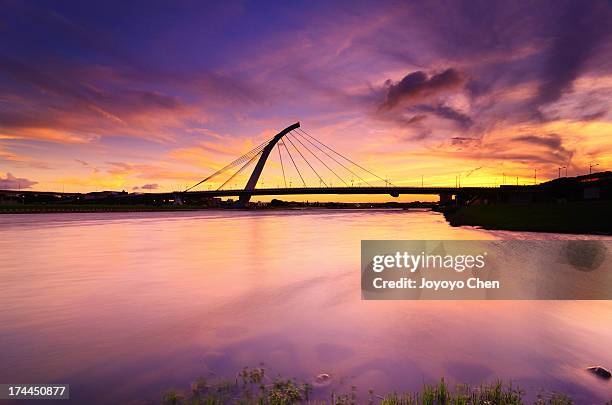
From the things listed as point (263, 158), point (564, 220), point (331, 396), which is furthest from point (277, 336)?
point (263, 158)

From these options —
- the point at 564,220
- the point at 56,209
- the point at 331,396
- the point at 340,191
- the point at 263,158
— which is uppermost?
the point at 263,158

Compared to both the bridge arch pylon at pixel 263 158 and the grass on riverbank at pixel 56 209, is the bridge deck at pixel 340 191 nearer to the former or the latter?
the bridge arch pylon at pixel 263 158

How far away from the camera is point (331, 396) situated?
17.5ft

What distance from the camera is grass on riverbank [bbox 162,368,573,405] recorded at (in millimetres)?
5027

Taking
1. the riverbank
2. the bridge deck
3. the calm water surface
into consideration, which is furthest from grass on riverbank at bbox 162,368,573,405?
the bridge deck

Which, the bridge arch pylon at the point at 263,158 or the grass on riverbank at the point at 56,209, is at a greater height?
the bridge arch pylon at the point at 263,158

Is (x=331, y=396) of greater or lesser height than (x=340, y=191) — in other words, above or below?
below

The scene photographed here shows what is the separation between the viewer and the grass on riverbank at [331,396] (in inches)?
198

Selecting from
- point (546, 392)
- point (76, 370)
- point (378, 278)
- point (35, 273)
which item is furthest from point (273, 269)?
point (546, 392)

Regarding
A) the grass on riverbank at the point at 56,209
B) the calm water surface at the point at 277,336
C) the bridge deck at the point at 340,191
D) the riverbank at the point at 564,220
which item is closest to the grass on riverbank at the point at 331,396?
the calm water surface at the point at 277,336

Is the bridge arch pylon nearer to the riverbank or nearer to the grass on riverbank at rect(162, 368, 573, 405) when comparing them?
the riverbank

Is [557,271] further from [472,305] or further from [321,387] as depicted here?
[321,387]

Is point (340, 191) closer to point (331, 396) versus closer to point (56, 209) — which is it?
point (56, 209)

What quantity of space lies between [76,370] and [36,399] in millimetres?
1028
